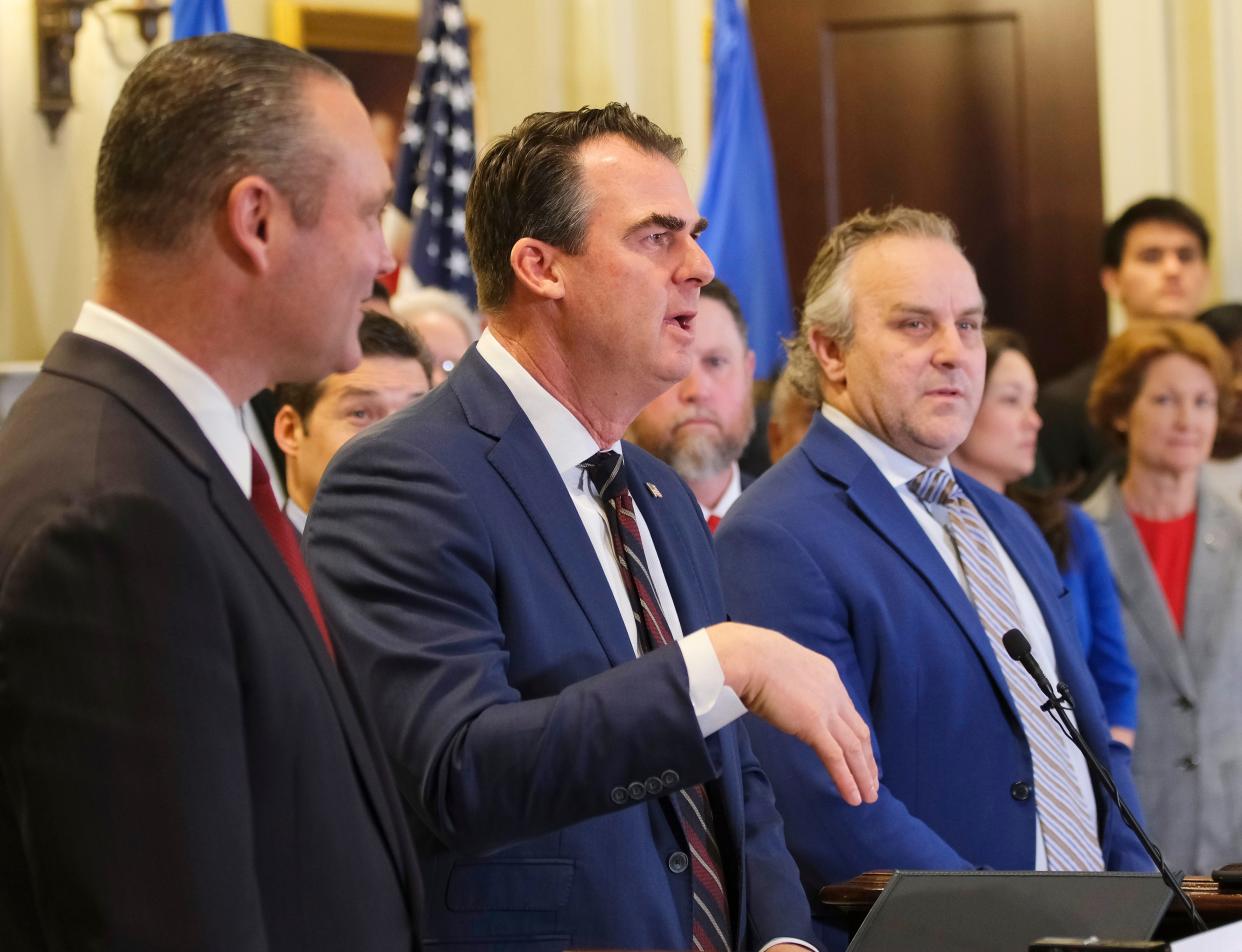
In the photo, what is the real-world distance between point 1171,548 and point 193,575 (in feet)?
11.7

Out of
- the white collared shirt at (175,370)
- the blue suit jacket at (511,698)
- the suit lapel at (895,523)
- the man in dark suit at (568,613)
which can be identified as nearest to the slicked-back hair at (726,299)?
the suit lapel at (895,523)

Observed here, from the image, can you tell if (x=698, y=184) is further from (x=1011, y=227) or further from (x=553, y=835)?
(x=553, y=835)

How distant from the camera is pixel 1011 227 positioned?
6.77 metres

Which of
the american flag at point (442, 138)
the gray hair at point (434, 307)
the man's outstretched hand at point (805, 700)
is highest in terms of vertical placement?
the american flag at point (442, 138)

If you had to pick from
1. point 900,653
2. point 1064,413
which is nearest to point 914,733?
point 900,653

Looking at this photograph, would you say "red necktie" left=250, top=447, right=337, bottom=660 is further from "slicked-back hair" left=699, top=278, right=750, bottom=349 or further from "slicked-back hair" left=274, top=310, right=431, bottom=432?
"slicked-back hair" left=699, top=278, right=750, bottom=349

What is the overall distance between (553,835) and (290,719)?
75 centimetres

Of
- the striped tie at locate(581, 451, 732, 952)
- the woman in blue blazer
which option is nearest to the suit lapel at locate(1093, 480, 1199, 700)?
the woman in blue blazer

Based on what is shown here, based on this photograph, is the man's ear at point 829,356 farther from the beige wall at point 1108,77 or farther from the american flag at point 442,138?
the beige wall at point 1108,77

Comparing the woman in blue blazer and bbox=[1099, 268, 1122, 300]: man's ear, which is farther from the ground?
bbox=[1099, 268, 1122, 300]: man's ear

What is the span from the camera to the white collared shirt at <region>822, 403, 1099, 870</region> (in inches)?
121

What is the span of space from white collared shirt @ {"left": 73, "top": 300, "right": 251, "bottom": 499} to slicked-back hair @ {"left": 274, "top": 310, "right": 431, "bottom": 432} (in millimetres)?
2028

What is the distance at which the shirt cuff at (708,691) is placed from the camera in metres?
1.95

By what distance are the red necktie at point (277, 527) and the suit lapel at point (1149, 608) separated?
10.2 ft
